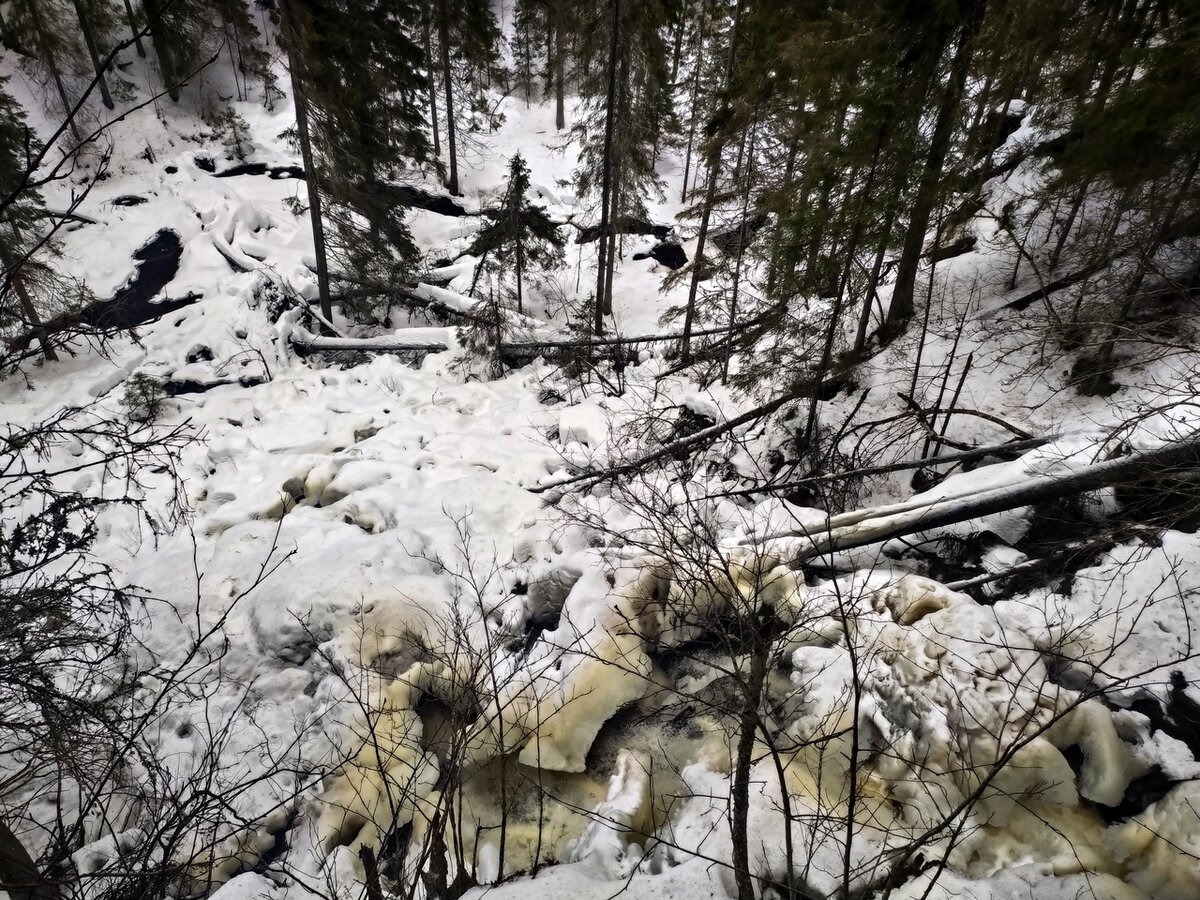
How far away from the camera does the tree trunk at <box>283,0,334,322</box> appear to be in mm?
11070

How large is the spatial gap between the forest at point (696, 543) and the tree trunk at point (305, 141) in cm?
8

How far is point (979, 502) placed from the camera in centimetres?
564

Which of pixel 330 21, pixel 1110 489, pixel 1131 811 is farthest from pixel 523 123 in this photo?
pixel 1131 811

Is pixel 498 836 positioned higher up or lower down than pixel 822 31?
lower down

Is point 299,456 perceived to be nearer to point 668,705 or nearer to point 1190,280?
point 668,705

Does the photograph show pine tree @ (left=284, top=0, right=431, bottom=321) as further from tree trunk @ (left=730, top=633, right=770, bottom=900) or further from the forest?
tree trunk @ (left=730, top=633, right=770, bottom=900)

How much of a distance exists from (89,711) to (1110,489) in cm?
829

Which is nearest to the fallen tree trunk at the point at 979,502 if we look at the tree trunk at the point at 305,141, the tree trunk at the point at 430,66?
the tree trunk at the point at 305,141

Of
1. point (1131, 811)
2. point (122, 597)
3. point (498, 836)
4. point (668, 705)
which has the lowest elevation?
point (498, 836)

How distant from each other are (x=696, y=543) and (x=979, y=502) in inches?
136

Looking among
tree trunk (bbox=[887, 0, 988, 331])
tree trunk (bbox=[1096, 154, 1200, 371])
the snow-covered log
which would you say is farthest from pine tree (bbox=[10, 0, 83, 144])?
tree trunk (bbox=[1096, 154, 1200, 371])

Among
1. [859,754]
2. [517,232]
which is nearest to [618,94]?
[517,232]

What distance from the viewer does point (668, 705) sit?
5.74 m

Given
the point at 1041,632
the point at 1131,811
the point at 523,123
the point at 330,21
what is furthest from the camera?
the point at 523,123
